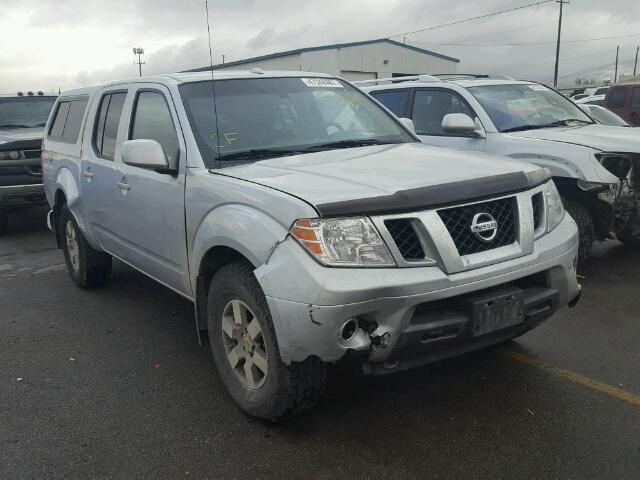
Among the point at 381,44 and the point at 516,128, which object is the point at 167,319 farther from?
the point at 381,44

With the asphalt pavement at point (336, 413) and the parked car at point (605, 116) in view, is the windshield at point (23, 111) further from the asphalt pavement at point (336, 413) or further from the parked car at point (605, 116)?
the parked car at point (605, 116)

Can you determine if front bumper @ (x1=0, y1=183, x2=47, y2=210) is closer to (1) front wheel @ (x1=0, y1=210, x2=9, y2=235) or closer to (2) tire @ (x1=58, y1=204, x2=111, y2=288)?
(1) front wheel @ (x1=0, y1=210, x2=9, y2=235)

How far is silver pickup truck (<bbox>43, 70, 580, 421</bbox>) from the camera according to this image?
263 cm

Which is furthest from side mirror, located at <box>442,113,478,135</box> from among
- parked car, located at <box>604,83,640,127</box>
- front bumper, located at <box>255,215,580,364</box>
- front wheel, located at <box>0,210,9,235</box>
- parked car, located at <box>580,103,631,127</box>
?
parked car, located at <box>604,83,640,127</box>

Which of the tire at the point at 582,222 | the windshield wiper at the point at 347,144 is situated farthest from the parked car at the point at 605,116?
the windshield wiper at the point at 347,144

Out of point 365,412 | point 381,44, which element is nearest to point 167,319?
point 365,412

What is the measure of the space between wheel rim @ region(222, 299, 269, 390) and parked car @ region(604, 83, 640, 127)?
15.6 m

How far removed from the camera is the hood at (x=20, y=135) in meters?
8.69

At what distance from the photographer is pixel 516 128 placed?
6191mm

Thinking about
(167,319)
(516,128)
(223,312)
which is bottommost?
(167,319)

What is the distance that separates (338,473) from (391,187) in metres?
1.31

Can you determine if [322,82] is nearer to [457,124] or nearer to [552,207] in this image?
[457,124]

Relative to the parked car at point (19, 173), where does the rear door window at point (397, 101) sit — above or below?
above

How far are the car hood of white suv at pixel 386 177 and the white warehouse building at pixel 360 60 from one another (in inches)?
948
